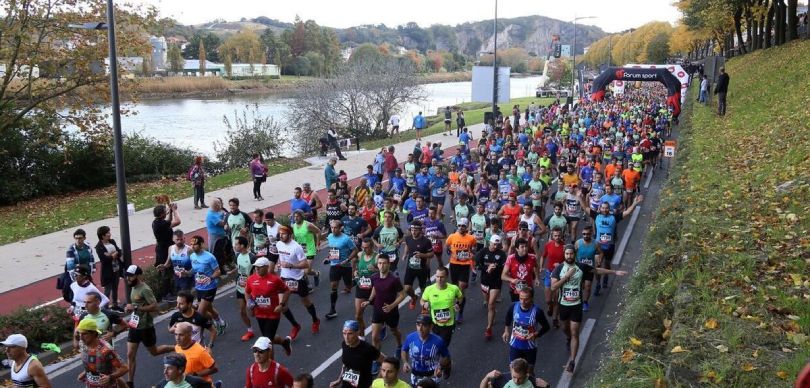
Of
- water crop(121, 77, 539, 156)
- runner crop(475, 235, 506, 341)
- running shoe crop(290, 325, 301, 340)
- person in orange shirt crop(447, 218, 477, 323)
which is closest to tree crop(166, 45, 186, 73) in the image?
water crop(121, 77, 539, 156)

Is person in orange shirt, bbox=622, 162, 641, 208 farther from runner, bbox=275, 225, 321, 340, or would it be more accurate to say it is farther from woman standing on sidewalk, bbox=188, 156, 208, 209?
woman standing on sidewalk, bbox=188, 156, 208, 209

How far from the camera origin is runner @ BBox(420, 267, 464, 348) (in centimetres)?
816

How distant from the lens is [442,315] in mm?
8195

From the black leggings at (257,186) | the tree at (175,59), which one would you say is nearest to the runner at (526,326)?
the black leggings at (257,186)

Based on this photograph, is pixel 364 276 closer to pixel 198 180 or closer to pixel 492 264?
pixel 492 264

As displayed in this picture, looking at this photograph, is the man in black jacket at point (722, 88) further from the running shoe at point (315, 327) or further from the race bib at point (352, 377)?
the race bib at point (352, 377)

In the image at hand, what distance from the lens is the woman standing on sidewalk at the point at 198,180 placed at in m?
17.8

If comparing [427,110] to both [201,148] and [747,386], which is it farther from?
[747,386]

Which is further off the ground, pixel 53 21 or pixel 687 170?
pixel 53 21

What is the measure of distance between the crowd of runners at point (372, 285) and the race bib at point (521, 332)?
0.02 metres

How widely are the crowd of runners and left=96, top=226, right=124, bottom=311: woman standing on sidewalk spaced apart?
32 mm

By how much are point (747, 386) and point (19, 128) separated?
952 inches

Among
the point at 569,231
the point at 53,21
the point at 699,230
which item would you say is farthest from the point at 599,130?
the point at 53,21

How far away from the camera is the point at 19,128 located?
2367 centimetres
